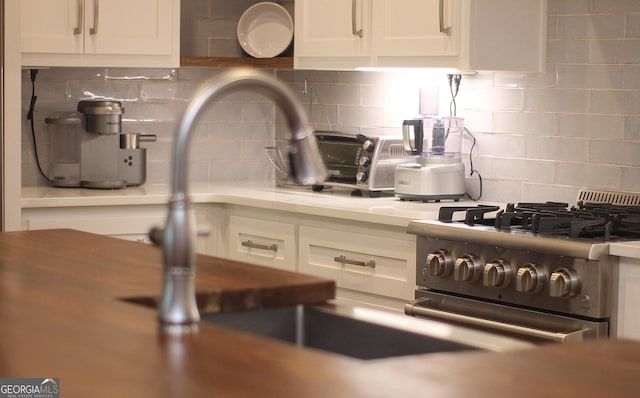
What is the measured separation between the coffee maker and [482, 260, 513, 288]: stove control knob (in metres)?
1.88

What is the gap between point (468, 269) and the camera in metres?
3.59

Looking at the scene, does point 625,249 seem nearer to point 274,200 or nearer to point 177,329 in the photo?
point 274,200

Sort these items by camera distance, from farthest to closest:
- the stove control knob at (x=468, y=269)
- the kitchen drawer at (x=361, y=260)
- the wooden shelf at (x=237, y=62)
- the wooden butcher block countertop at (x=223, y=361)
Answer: the wooden shelf at (x=237, y=62) < the kitchen drawer at (x=361, y=260) < the stove control knob at (x=468, y=269) < the wooden butcher block countertop at (x=223, y=361)

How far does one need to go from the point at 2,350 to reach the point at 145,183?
11.4 feet

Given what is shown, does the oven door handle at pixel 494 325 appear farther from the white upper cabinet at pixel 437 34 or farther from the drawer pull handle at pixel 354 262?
the white upper cabinet at pixel 437 34

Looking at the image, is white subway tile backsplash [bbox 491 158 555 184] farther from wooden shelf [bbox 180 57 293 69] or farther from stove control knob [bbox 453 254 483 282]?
wooden shelf [bbox 180 57 293 69]

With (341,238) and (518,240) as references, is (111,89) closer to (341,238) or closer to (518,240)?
(341,238)

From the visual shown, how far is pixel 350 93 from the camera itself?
5148 mm

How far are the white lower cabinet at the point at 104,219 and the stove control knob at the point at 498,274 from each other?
4.21 feet

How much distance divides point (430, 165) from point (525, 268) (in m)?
1.05

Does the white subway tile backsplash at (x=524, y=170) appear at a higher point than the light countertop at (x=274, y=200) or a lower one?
higher

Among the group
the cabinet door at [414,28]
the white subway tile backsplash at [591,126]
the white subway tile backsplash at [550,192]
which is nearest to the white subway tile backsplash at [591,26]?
the white subway tile backsplash at [591,126]

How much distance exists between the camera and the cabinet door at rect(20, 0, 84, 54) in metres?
4.46

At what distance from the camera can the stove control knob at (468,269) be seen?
358 cm
